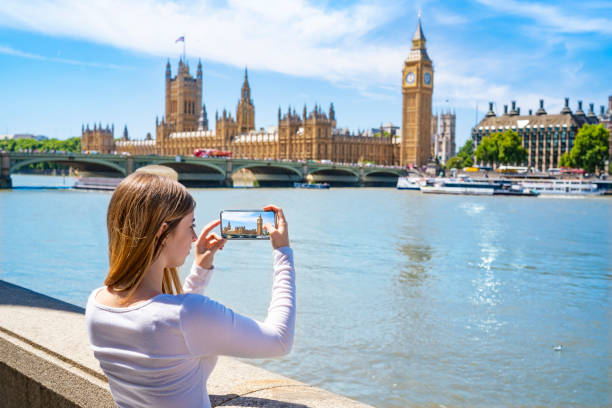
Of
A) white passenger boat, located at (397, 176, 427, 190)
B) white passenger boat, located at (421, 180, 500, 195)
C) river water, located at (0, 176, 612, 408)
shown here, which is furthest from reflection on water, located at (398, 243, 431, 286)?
white passenger boat, located at (397, 176, 427, 190)

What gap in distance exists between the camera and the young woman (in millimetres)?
1206

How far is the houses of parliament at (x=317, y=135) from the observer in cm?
7550

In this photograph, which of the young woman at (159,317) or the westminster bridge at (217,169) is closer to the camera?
the young woman at (159,317)

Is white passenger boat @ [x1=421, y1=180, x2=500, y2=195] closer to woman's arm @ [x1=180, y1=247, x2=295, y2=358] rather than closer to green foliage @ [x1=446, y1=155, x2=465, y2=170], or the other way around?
green foliage @ [x1=446, y1=155, x2=465, y2=170]

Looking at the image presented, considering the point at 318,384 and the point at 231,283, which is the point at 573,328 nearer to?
the point at 318,384

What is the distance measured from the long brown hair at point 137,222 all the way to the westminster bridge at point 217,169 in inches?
1585

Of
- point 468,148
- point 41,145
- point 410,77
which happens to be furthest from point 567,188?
point 41,145

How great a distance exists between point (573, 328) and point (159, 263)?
715 cm

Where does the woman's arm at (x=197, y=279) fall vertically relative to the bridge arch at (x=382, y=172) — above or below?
below

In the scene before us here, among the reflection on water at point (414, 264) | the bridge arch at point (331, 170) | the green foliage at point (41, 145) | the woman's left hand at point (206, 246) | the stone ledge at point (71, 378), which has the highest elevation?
the green foliage at point (41, 145)

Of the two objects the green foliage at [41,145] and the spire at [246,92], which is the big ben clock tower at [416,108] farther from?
the green foliage at [41,145]

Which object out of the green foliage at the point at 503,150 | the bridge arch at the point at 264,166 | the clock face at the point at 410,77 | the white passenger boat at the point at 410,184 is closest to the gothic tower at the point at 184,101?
the clock face at the point at 410,77

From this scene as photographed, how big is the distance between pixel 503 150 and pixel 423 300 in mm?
56466

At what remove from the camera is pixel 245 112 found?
89.9 metres
